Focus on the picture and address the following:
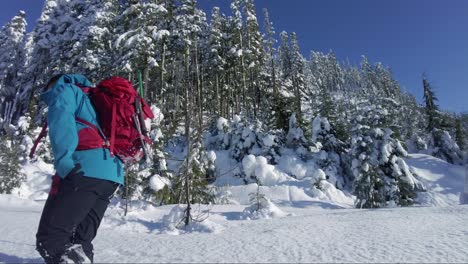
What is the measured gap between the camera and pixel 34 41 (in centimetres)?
3681

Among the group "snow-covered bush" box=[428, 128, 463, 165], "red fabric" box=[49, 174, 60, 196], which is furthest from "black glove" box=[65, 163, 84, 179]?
"snow-covered bush" box=[428, 128, 463, 165]

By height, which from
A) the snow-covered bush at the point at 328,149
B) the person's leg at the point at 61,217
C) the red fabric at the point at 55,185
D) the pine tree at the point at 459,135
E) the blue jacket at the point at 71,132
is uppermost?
the pine tree at the point at 459,135

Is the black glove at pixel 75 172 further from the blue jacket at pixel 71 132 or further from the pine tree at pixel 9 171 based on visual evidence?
the pine tree at pixel 9 171

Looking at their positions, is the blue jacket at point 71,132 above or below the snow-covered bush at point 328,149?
below

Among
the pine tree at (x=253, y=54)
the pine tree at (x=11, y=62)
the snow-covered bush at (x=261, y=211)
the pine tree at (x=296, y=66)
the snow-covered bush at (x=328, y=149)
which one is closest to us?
the snow-covered bush at (x=261, y=211)

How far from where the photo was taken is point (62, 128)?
2064mm

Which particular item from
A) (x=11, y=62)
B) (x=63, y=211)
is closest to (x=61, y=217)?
(x=63, y=211)

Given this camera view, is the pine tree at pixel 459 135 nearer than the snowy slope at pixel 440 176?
No

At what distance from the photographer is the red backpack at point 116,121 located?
2.28 metres

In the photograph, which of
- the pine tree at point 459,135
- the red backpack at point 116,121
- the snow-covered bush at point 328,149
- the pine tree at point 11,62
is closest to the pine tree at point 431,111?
the pine tree at point 459,135

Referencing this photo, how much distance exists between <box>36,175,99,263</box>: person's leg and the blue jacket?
10cm

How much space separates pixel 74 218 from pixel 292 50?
2136 inches

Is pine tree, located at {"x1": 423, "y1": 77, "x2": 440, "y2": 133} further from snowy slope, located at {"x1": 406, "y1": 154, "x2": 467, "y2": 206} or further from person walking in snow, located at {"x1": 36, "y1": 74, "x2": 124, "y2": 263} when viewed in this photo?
person walking in snow, located at {"x1": 36, "y1": 74, "x2": 124, "y2": 263}

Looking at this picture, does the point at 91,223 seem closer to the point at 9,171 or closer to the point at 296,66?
the point at 9,171
